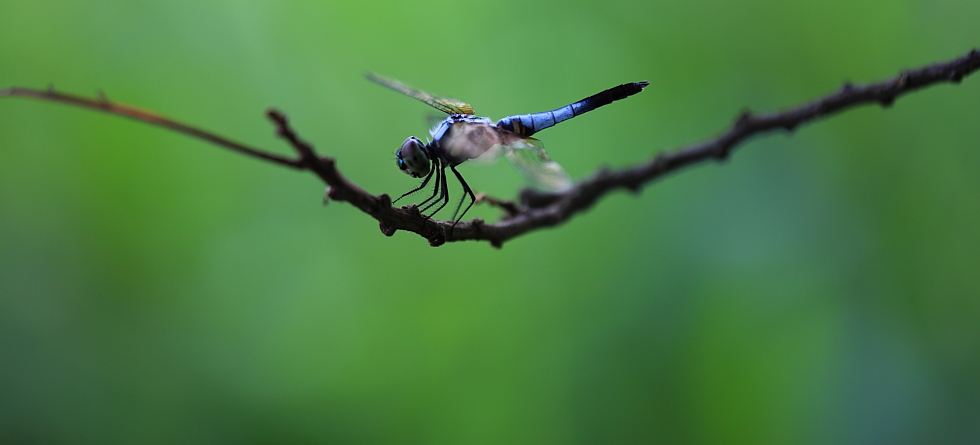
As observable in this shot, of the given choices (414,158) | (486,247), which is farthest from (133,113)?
(486,247)

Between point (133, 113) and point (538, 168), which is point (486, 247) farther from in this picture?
point (133, 113)

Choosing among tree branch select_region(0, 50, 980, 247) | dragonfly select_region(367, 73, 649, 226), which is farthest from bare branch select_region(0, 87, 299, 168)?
dragonfly select_region(367, 73, 649, 226)

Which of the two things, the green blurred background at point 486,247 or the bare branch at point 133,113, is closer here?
the bare branch at point 133,113

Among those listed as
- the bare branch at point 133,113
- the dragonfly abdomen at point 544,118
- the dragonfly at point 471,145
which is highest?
the dragonfly abdomen at point 544,118

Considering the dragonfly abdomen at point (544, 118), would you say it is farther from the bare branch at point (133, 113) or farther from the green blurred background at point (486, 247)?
the green blurred background at point (486, 247)

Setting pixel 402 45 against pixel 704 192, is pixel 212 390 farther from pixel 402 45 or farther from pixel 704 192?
pixel 704 192

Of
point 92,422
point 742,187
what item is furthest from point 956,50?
point 92,422

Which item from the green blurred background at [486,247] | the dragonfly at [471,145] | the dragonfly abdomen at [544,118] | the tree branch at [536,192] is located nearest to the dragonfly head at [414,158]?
the dragonfly at [471,145]
